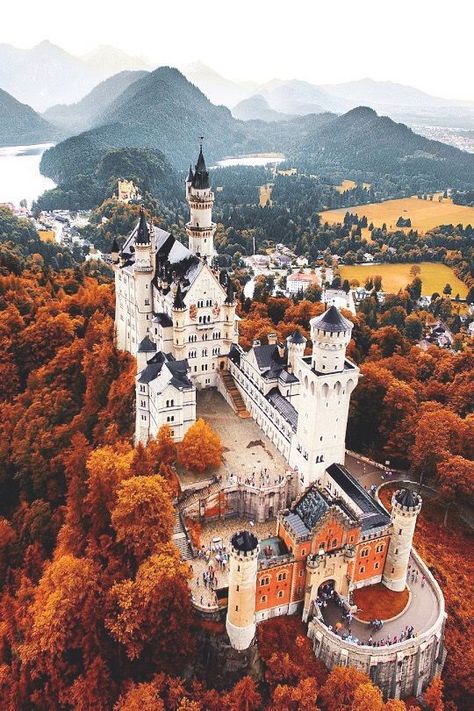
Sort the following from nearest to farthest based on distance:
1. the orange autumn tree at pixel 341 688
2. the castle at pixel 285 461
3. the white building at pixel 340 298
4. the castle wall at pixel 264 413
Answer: the orange autumn tree at pixel 341 688 → the castle at pixel 285 461 → the castle wall at pixel 264 413 → the white building at pixel 340 298

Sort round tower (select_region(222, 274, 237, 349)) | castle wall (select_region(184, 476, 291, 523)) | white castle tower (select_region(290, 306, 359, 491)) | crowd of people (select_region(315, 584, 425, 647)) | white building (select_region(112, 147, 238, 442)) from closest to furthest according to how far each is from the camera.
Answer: crowd of people (select_region(315, 584, 425, 647)) → white castle tower (select_region(290, 306, 359, 491)) → castle wall (select_region(184, 476, 291, 523)) → white building (select_region(112, 147, 238, 442)) → round tower (select_region(222, 274, 237, 349))

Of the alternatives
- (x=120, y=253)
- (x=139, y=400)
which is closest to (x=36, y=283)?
(x=120, y=253)

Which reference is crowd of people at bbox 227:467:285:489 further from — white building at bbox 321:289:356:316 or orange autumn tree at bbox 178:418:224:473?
white building at bbox 321:289:356:316

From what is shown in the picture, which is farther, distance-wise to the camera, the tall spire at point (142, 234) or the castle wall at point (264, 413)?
the tall spire at point (142, 234)

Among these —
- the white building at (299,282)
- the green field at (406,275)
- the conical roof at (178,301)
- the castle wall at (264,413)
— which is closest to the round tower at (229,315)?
the castle wall at (264,413)

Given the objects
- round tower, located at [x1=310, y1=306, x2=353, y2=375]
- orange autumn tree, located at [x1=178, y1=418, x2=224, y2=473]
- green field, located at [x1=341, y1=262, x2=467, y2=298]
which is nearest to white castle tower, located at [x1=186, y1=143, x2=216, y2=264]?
orange autumn tree, located at [x1=178, y1=418, x2=224, y2=473]

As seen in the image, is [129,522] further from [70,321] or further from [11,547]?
[70,321]

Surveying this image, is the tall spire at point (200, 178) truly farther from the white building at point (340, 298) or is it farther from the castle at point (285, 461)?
the white building at point (340, 298)
